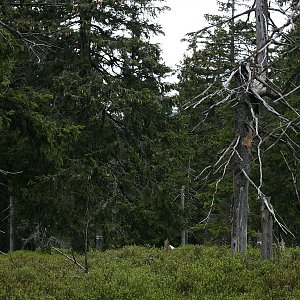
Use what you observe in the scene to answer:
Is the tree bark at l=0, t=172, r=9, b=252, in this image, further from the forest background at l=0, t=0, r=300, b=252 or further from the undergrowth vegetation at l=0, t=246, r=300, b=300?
the undergrowth vegetation at l=0, t=246, r=300, b=300

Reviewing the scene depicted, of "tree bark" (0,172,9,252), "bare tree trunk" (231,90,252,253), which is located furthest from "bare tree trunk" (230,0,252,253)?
"tree bark" (0,172,9,252)

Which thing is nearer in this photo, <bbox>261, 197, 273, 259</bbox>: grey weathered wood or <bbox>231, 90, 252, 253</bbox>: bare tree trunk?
<bbox>261, 197, 273, 259</bbox>: grey weathered wood

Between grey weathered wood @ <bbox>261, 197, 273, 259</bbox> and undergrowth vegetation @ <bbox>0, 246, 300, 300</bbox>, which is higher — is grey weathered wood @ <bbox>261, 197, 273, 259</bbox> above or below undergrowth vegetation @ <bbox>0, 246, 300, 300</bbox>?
above

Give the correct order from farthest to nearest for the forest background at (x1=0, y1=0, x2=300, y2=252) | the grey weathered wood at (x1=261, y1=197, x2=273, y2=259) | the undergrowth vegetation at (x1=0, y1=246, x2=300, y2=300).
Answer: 1. the forest background at (x1=0, y1=0, x2=300, y2=252)
2. the grey weathered wood at (x1=261, y1=197, x2=273, y2=259)
3. the undergrowth vegetation at (x1=0, y1=246, x2=300, y2=300)

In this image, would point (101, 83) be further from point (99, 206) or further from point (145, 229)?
point (145, 229)

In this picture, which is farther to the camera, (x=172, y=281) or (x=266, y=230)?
(x=266, y=230)

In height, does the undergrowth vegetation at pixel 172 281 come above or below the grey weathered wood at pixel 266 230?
below

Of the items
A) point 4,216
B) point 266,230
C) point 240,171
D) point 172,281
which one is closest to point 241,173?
point 240,171

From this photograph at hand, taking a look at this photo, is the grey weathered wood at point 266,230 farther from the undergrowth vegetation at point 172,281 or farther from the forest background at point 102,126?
the forest background at point 102,126

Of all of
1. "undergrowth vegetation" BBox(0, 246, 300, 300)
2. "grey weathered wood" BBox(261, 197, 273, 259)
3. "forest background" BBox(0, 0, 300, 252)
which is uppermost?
"forest background" BBox(0, 0, 300, 252)

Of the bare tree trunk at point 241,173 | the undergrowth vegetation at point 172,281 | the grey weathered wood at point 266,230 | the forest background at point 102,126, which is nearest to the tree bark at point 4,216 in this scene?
the forest background at point 102,126

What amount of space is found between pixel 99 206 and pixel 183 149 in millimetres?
4441

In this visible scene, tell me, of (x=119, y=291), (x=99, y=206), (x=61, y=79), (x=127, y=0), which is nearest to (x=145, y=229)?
(x=99, y=206)

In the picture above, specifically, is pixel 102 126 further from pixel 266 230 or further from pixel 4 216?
pixel 266 230
